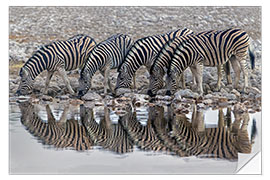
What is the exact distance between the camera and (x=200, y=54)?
12430mm

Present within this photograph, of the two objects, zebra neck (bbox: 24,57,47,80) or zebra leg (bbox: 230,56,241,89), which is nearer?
zebra neck (bbox: 24,57,47,80)

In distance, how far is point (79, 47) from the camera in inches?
515

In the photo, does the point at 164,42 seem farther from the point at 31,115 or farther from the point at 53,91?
the point at 31,115

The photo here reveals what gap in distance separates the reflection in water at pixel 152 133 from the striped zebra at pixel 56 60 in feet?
7.72

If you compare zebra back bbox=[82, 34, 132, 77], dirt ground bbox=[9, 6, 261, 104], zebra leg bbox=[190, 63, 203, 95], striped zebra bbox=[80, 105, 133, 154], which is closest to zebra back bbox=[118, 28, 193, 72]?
zebra back bbox=[82, 34, 132, 77]

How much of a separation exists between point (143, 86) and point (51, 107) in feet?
10.1

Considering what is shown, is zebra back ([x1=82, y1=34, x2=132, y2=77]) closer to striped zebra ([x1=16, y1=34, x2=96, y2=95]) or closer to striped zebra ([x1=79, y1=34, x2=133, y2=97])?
striped zebra ([x1=79, y1=34, x2=133, y2=97])

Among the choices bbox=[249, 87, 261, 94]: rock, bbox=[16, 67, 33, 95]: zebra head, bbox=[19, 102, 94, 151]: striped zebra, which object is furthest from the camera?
bbox=[16, 67, 33, 95]: zebra head

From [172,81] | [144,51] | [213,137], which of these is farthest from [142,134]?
[144,51]

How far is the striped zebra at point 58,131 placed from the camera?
7.94 meters

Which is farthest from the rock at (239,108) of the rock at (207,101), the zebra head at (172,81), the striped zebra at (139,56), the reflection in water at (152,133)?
the striped zebra at (139,56)

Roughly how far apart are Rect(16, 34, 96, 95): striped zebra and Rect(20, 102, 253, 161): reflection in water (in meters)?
2.35

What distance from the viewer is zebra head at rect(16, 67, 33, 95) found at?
1245 centimetres

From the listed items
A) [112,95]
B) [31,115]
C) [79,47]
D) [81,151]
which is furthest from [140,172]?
[79,47]
